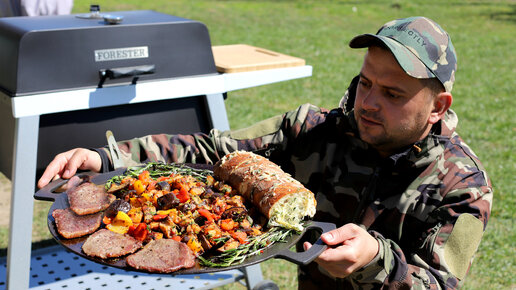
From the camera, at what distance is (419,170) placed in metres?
2.44

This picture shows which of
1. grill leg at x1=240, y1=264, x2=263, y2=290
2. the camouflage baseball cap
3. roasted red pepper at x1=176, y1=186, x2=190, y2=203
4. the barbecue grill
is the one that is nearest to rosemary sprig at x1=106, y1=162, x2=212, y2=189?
roasted red pepper at x1=176, y1=186, x2=190, y2=203

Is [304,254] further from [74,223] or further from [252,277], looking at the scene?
[252,277]

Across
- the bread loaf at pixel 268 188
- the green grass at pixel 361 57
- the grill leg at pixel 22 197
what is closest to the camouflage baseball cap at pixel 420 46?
the bread loaf at pixel 268 188

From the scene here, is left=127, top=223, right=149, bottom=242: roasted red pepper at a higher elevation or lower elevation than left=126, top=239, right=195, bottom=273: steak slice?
lower

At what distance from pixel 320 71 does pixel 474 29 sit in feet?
22.0

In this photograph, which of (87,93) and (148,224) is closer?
(148,224)

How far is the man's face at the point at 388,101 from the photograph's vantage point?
7.39 ft

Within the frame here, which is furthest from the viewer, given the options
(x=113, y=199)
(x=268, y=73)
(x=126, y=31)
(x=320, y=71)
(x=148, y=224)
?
(x=320, y=71)

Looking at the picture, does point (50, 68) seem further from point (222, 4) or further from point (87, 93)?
point (222, 4)

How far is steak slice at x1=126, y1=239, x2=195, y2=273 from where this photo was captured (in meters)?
1.74

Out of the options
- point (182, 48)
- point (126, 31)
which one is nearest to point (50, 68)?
point (126, 31)

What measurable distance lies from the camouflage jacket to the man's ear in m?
0.07

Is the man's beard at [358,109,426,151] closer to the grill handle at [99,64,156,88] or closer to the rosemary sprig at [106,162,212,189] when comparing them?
the rosemary sprig at [106,162,212,189]

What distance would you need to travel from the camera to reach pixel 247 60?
4090 mm
